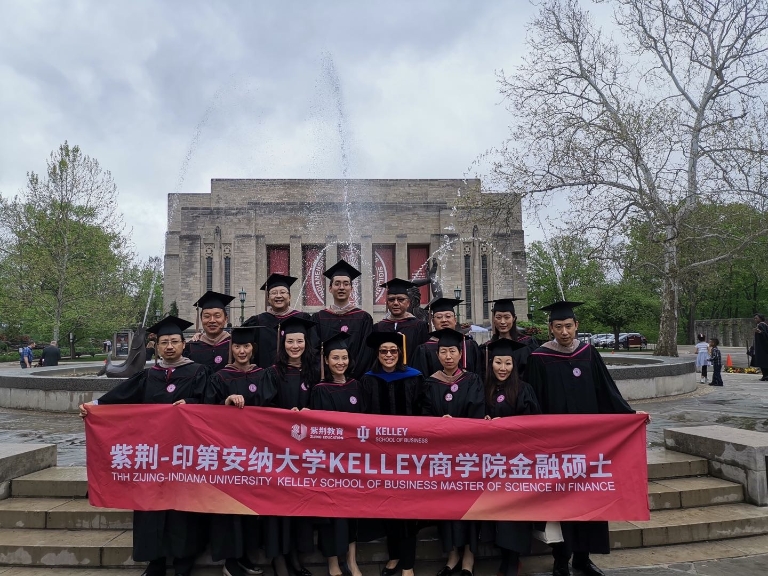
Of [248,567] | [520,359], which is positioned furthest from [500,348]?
[248,567]

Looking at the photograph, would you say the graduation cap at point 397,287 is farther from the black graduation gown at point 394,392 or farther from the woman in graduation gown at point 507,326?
the black graduation gown at point 394,392

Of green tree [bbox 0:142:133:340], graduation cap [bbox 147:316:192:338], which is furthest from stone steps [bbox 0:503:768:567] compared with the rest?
green tree [bbox 0:142:133:340]

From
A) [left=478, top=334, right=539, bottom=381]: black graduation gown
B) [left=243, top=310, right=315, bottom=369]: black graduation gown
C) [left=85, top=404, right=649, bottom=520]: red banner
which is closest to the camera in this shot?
[left=85, top=404, right=649, bottom=520]: red banner

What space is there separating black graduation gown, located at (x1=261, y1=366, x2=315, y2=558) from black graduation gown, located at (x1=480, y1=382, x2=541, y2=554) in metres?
1.41

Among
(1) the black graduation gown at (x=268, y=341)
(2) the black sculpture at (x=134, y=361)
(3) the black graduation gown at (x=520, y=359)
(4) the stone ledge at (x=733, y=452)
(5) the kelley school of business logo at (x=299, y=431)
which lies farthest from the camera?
(2) the black sculpture at (x=134, y=361)

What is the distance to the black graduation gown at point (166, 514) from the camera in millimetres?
4172

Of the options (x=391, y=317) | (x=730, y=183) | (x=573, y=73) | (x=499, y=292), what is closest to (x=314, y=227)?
(x=499, y=292)

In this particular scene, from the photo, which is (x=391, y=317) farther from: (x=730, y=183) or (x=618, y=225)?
(x=730, y=183)

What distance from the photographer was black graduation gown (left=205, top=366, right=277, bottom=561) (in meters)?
4.20

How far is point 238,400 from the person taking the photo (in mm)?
4316

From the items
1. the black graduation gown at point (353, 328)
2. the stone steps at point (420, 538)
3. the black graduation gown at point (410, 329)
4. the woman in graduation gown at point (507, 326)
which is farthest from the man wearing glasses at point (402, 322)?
the stone steps at point (420, 538)

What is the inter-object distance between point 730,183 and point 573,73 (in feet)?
21.8

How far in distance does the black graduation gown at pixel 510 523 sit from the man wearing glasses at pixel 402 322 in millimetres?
1455

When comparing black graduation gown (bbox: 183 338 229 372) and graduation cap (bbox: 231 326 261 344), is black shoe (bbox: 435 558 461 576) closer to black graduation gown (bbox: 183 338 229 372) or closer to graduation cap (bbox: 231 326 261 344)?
graduation cap (bbox: 231 326 261 344)
